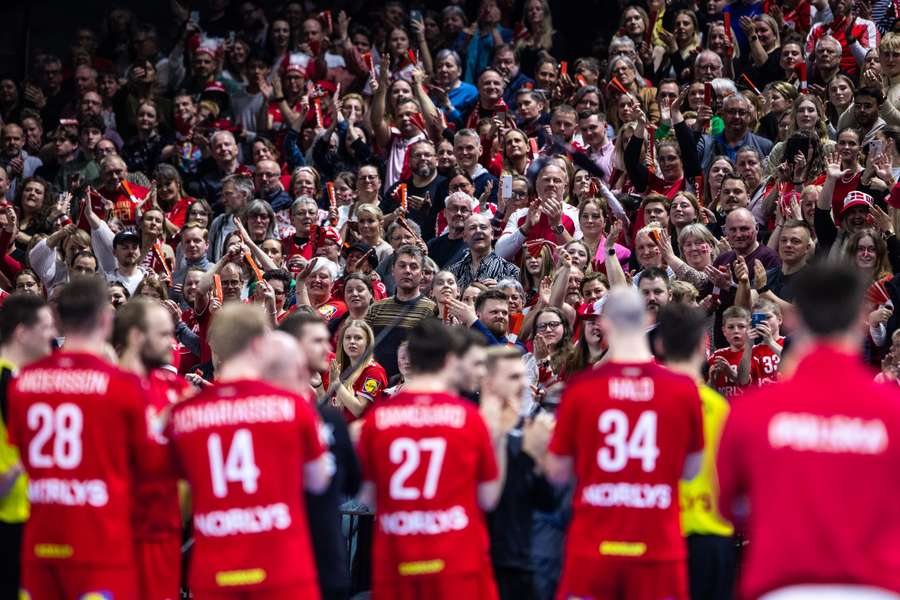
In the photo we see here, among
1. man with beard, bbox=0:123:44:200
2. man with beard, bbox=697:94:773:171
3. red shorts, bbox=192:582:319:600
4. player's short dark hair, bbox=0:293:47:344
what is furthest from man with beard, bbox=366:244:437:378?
man with beard, bbox=0:123:44:200

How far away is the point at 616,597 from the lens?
21.9 feet

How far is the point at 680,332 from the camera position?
6652 mm

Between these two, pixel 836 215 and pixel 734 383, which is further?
pixel 836 215

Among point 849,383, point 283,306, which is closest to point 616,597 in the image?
point 849,383

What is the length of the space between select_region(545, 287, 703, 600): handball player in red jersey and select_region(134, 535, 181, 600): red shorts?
1841 mm

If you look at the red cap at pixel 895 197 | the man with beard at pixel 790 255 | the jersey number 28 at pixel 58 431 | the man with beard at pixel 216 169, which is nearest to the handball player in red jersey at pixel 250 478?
the jersey number 28 at pixel 58 431

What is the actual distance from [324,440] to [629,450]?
131cm

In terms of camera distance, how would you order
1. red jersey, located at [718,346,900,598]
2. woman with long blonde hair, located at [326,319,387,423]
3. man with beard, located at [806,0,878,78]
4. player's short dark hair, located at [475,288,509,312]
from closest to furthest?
1. red jersey, located at [718,346,900,598]
2. woman with long blonde hair, located at [326,319,387,423]
3. player's short dark hair, located at [475,288,509,312]
4. man with beard, located at [806,0,878,78]

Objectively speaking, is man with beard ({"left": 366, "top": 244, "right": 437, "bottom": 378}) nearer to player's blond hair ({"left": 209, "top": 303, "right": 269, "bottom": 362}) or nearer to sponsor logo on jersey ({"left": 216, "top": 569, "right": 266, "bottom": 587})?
player's blond hair ({"left": 209, "top": 303, "right": 269, "bottom": 362})

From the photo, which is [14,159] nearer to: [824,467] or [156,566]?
[156,566]

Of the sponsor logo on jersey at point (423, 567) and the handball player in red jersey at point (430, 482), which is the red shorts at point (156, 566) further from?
the sponsor logo on jersey at point (423, 567)

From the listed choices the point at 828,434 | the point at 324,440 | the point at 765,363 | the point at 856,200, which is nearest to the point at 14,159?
the point at 856,200

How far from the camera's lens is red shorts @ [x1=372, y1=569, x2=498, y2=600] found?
6.59m

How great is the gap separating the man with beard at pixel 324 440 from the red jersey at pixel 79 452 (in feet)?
2.14
